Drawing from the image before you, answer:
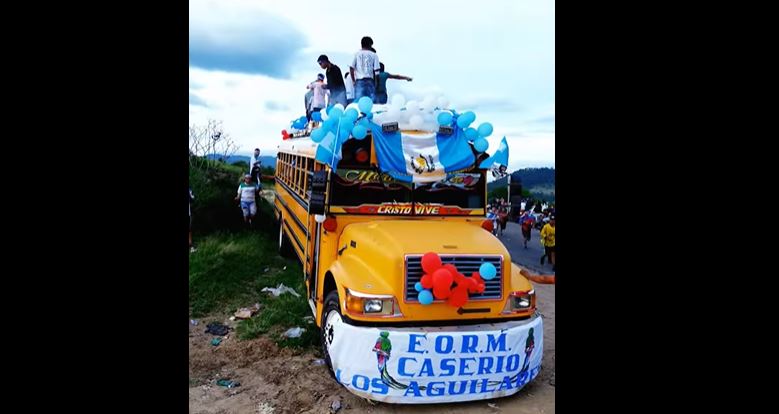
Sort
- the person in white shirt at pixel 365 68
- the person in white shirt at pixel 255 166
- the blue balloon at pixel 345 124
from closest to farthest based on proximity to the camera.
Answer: the blue balloon at pixel 345 124 → the person in white shirt at pixel 365 68 → the person in white shirt at pixel 255 166

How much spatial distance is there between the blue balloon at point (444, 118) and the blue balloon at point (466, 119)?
0.36ft

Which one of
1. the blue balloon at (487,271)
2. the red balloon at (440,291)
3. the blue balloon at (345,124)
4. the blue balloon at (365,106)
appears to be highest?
the blue balloon at (365,106)

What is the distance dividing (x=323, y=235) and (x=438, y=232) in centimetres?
131

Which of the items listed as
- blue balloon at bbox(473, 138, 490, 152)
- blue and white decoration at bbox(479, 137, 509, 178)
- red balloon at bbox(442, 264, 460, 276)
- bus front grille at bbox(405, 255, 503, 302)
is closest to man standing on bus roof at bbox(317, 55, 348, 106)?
blue balloon at bbox(473, 138, 490, 152)

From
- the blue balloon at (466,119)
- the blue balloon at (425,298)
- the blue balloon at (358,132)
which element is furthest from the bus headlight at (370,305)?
the blue balloon at (466,119)

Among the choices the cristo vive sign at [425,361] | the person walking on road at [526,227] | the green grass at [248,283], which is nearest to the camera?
the cristo vive sign at [425,361]

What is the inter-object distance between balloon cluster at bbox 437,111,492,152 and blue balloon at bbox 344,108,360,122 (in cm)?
95

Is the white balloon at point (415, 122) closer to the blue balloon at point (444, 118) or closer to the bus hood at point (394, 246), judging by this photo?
the blue balloon at point (444, 118)

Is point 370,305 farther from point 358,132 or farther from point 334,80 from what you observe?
point 334,80

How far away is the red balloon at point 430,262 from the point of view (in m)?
4.06

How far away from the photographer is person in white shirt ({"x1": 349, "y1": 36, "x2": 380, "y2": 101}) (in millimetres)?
6930

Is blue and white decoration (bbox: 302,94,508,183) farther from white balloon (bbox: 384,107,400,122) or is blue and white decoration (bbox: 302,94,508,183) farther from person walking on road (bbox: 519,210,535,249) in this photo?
person walking on road (bbox: 519,210,535,249)

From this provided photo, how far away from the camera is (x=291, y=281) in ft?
25.5
